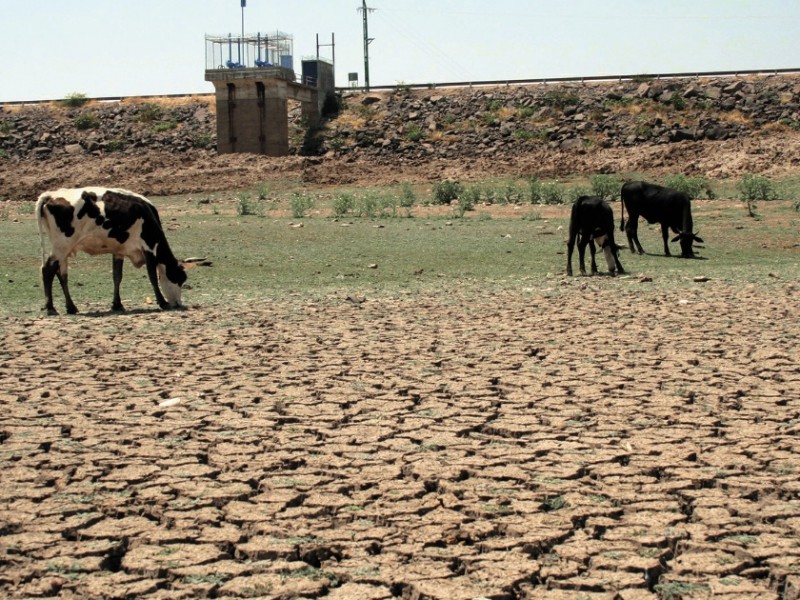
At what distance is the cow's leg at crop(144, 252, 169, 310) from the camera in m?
13.4

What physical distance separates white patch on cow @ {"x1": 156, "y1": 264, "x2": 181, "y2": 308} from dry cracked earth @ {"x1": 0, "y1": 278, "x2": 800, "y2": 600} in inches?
88.7

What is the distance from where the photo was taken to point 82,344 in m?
10.6

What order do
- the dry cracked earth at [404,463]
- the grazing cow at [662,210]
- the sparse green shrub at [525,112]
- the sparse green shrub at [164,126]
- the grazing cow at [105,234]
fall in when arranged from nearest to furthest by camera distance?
the dry cracked earth at [404,463] → the grazing cow at [105,234] → the grazing cow at [662,210] → the sparse green shrub at [525,112] → the sparse green shrub at [164,126]

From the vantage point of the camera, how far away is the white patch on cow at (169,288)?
44.2ft

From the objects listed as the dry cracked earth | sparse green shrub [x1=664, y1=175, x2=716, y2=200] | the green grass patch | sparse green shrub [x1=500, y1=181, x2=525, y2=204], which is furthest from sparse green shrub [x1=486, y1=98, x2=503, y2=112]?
the dry cracked earth

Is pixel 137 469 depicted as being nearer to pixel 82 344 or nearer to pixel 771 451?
pixel 771 451

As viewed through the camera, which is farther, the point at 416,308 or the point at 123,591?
the point at 416,308

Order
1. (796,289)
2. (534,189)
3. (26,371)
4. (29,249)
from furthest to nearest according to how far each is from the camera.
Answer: (534,189) < (29,249) < (796,289) < (26,371)

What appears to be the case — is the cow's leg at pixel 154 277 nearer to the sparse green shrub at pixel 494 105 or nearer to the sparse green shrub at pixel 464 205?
the sparse green shrub at pixel 464 205

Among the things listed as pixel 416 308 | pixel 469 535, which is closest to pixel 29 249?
pixel 416 308

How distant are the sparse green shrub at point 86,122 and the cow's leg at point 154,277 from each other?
51.0 metres

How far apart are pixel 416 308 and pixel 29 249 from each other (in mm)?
10921

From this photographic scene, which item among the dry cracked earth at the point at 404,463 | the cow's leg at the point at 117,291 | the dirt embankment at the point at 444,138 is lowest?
the dry cracked earth at the point at 404,463

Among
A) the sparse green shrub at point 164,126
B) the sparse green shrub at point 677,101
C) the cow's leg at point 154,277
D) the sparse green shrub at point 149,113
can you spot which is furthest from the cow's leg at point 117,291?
the sparse green shrub at point 149,113
